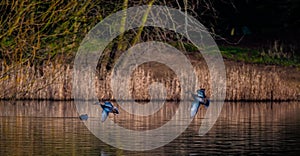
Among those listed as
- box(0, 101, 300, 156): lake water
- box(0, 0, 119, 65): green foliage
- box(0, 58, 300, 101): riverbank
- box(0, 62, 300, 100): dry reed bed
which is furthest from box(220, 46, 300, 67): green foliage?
box(0, 0, 119, 65): green foliage

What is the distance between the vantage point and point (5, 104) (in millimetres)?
28266

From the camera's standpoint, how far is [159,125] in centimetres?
2292

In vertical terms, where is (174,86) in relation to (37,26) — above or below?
below

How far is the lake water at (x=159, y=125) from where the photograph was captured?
17.7 metres

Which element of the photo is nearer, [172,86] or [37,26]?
[37,26]

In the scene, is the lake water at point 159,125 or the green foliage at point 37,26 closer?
the lake water at point 159,125

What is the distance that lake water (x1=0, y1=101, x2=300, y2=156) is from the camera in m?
17.7

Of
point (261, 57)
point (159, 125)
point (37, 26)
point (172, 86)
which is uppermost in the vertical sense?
point (261, 57)

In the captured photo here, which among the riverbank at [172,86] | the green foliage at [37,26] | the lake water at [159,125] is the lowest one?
the lake water at [159,125]

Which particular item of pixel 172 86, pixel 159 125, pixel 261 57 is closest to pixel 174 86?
pixel 172 86

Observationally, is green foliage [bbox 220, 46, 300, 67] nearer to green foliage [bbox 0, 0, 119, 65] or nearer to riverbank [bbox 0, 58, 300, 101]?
riverbank [bbox 0, 58, 300, 101]

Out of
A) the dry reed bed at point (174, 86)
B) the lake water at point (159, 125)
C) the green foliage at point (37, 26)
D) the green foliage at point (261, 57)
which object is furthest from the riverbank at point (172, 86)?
the green foliage at point (37, 26)

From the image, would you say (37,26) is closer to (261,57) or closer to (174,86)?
(174,86)

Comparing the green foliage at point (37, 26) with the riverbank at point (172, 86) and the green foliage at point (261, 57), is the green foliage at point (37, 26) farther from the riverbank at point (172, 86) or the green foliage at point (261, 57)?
the green foliage at point (261, 57)
